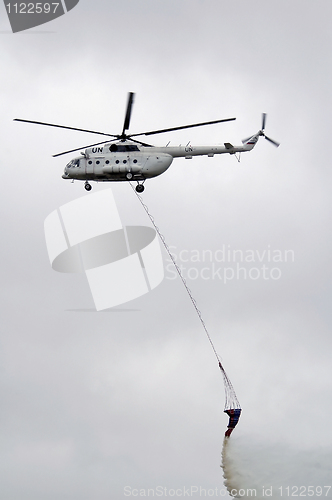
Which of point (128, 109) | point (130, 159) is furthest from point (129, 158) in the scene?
point (128, 109)

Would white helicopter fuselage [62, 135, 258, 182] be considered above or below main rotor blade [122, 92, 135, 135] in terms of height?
below

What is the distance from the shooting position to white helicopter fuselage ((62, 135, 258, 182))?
53562mm

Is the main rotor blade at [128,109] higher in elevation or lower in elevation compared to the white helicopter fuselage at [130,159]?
higher

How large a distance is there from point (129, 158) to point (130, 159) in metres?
0.10

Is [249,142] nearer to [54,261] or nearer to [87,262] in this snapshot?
[87,262]

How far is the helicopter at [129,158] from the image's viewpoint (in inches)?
2110

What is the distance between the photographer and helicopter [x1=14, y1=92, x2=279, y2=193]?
5359 centimetres

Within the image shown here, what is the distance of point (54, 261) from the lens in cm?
7994

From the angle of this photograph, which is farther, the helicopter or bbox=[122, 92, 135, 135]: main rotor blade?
the helicopter

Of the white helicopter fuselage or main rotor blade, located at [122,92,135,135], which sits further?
the white helicopter fuselage

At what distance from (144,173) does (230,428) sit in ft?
55.6

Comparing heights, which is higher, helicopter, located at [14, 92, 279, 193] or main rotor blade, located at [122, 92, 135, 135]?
main rotor blade, located at [122, 92, 135, 135]

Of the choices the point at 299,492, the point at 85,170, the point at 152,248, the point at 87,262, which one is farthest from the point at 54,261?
the point at 299,492

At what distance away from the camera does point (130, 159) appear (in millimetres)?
53906
